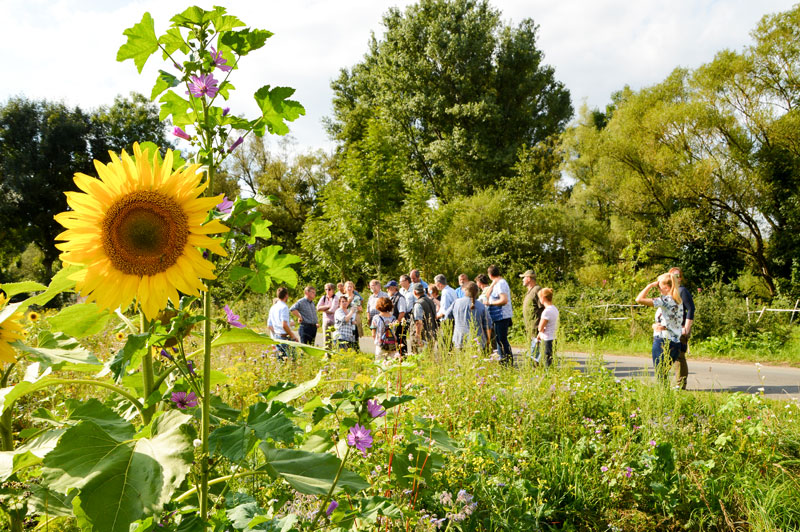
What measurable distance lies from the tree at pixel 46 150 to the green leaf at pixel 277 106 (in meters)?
27.5

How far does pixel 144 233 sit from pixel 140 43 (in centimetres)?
42

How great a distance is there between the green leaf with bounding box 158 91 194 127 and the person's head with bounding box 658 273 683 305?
736 centimetres

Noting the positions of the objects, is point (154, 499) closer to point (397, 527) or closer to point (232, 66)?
point (232, 66)

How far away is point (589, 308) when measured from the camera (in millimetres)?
15820

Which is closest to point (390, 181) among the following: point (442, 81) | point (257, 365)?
point (257, 365)

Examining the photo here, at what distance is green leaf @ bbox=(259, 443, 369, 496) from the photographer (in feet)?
3.11

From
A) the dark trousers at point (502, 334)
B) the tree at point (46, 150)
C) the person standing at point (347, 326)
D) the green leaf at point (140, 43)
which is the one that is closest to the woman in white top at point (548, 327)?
the dark trousers at point (502, 334)

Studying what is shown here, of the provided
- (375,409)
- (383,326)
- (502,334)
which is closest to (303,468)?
(375,409)

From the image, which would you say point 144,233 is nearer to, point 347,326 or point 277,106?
point 277,106

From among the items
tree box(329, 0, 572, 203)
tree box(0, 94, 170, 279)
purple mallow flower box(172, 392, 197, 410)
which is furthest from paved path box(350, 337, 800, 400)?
tree box(0, 94, 170, 279)

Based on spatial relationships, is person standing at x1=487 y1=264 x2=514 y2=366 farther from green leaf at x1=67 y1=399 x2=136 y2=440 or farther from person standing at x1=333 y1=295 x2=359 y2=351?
green leaf at x1=67 y1=399 x2=136 y2=440

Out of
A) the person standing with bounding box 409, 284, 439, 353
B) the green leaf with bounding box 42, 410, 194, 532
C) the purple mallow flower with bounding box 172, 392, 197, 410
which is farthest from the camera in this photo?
the person standing with bounding box 409, 284, 439, 353

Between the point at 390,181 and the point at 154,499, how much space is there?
1635 centimetres

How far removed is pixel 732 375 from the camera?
31.0ft
